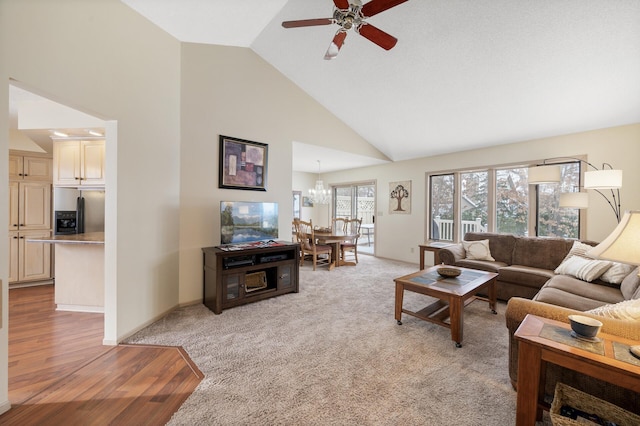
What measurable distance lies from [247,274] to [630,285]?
3.96 meters

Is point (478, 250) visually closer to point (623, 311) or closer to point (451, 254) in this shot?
point (451, 254)

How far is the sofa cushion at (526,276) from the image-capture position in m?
3.15

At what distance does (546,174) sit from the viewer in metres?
3.45

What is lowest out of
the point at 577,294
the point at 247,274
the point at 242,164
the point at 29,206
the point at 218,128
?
the point at 247,274

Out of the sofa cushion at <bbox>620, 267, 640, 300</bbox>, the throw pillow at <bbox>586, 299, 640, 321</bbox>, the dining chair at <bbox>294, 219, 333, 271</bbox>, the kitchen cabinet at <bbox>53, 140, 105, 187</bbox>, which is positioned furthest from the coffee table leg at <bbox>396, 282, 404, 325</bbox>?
the kitchen cabinet at <bbox>53, 140, 105, 187</bbox>

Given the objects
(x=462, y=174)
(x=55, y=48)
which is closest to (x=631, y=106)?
(x=462, y=174)

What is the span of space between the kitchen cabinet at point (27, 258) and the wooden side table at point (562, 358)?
584 cm

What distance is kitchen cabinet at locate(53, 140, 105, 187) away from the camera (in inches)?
137

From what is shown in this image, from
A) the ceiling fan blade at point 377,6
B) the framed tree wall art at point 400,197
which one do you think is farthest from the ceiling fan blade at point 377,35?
the framed tree wall art at point 400,197

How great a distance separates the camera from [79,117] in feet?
10.3

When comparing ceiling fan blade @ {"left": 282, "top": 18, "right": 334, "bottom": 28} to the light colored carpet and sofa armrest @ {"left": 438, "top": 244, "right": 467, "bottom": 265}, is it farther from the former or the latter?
sofa armrest @ {"left": 438, "top": 244, "right": 467, "bottom": 265}

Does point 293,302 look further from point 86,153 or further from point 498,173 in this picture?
point 498,173

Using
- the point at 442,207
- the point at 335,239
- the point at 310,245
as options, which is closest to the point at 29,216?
the point at 310,245

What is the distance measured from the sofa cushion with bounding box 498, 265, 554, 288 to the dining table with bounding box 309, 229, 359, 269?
8.57 ft
